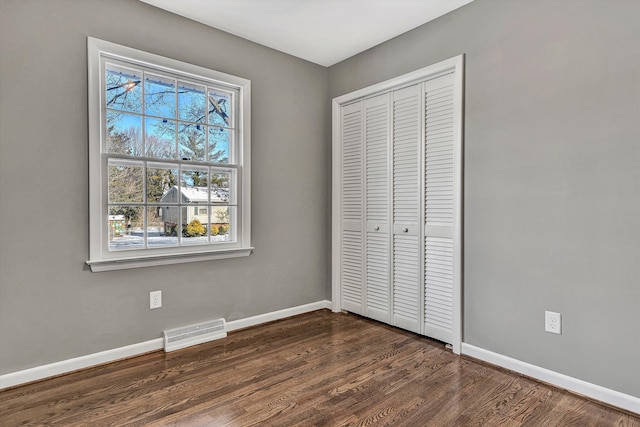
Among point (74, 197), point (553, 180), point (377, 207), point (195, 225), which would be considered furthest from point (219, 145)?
point (553, 180)

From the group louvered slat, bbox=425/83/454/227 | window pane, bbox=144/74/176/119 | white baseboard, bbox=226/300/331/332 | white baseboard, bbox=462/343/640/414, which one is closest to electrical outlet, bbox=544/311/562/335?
white baseboard, bbox=462/343/640/414

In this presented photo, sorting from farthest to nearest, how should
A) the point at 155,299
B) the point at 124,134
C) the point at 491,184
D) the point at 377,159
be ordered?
the point at 377,159
the point at 155,299
the point at 124,134
the point at 491,184

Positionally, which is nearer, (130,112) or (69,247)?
(69,247)

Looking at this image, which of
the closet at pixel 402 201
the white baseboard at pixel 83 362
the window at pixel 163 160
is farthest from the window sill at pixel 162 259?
the closet at pixel 402 201

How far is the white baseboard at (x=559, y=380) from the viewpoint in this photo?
1.88 m

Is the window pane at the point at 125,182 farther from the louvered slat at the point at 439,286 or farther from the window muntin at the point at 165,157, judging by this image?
the louvered slat at the point at 439,286

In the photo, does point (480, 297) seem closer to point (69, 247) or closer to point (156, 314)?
point (156, 314)

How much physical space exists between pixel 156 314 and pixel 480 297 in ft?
7.62

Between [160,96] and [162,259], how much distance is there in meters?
1.21

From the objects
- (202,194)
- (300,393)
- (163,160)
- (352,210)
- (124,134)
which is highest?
(124,134)

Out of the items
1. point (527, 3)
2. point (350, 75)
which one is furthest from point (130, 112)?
point (527, 3)

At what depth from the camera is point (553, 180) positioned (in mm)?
2129

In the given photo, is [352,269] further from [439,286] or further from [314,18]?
[314,18]

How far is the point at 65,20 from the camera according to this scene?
2.23 m
